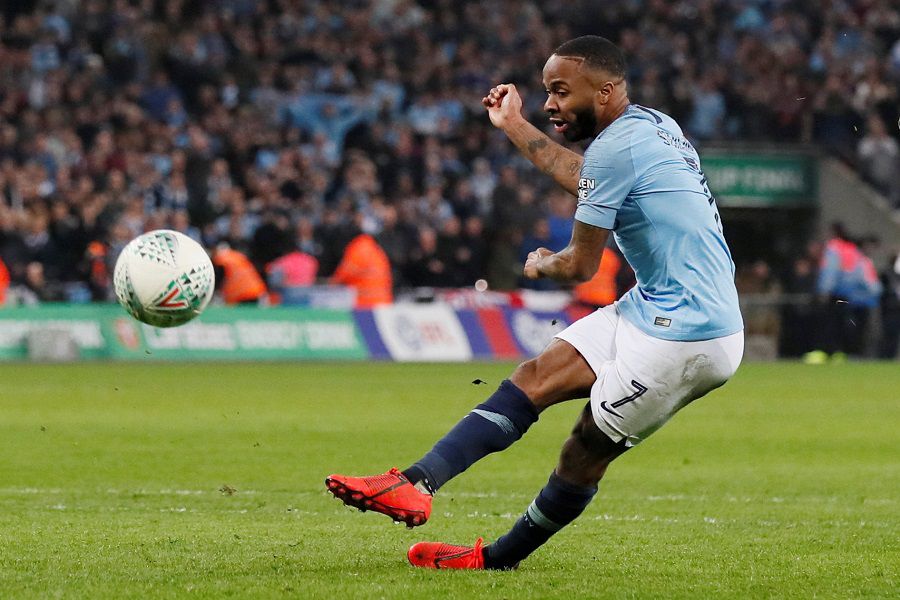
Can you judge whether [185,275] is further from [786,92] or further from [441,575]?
[786,92]

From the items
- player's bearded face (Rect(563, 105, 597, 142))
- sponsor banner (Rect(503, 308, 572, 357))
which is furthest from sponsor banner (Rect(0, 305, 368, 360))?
player's bearded face (Rect(563, 105, 597, 142))

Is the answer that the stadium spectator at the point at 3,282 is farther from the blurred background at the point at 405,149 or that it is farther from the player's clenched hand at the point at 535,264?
the player's clenched hand at the point at 535,264

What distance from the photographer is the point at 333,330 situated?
21.5 m

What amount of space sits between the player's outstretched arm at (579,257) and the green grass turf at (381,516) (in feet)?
3.78

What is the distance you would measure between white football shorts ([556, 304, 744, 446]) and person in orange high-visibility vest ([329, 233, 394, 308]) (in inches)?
615

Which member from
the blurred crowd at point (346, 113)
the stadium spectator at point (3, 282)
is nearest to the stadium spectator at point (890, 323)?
the blurred crowd at point (346, 113)

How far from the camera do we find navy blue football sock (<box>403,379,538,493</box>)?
18.8ft

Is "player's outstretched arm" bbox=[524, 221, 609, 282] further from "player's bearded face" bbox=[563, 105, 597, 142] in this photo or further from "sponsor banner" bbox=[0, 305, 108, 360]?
"sponsor banner" bbox=[0, 305, 108, 360]

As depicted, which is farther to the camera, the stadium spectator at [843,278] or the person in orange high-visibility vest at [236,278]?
the stadium spectator at [843,278]

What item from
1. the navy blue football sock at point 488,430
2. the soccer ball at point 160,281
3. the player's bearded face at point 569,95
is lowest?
the soccer ball at point 160,281

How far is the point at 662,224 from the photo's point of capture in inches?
219

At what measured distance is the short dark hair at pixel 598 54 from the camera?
564 cm

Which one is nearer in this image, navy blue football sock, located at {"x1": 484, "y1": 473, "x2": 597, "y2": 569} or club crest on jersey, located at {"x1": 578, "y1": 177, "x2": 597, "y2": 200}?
club crest on jersey, located at {"x1": 578, "y1": 177, "x2": 597, "y2": 200}

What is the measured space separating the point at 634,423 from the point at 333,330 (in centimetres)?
1604
